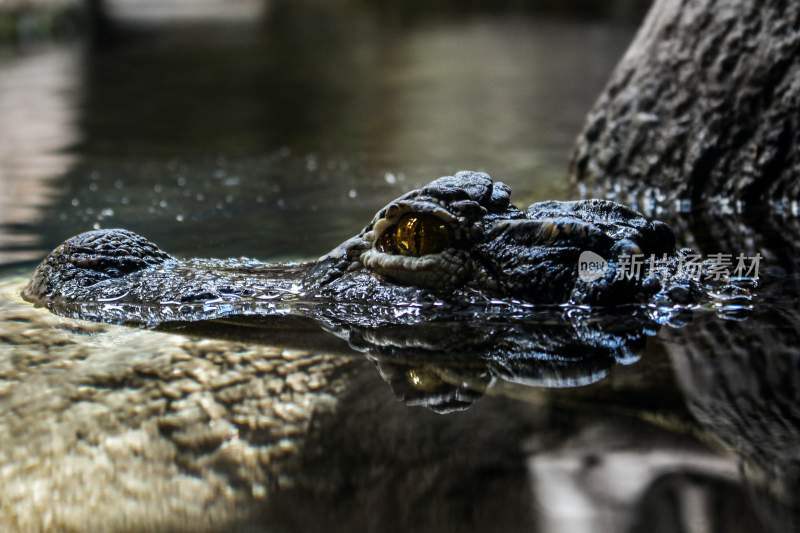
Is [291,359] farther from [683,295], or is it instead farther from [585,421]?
[683,295]

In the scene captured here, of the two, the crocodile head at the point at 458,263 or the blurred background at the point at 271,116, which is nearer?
the crocodile head at the point at 458,263

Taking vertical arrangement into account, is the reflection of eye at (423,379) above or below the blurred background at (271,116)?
below

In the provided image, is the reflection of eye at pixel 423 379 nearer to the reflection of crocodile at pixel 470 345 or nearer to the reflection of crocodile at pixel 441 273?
the reflection of crocodile at pixel 470 345

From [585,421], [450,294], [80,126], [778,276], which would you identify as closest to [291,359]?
[450,294]

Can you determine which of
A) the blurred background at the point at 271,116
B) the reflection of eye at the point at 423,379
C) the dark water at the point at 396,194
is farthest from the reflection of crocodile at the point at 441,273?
the blurred background at the point at 271,116

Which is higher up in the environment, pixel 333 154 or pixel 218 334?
pixel 333 154
